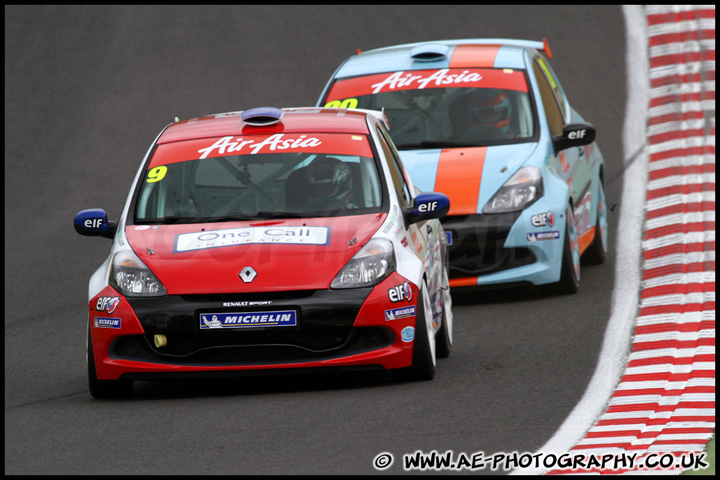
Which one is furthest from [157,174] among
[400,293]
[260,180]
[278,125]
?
[400,293]

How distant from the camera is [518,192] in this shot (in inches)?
454

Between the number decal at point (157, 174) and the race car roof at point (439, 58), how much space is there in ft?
13.4

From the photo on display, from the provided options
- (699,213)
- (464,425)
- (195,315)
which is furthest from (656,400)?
(699,213)

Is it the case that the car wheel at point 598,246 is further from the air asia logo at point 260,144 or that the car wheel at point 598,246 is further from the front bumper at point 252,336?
the front bumper at point 252,336

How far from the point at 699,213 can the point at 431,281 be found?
5799 mm

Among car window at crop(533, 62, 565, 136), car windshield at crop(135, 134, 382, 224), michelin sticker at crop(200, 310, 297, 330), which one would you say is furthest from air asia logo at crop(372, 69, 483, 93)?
michelin sticker at crop(200, 310, 297, 330)

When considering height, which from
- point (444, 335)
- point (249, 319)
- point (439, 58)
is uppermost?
point (439, 58)

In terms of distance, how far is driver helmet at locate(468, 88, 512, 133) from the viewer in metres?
12.3

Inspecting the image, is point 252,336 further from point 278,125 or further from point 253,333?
point 278,125

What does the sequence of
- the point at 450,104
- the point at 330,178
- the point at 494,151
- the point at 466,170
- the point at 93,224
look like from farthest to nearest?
the point at 450,104
the point at 494,151
the point at 466,170
the point at 330,178
the point at 93,224

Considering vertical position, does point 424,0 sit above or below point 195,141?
above

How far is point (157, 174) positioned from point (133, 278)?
1095 mm

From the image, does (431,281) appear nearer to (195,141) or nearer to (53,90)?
(195,141)

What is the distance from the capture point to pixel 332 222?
873 centimetres
